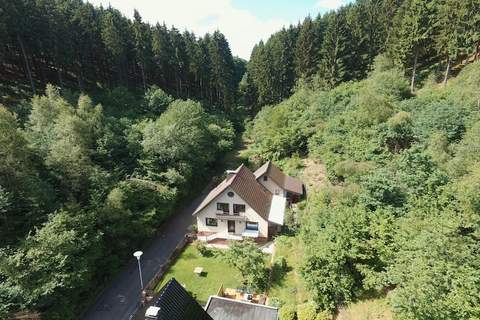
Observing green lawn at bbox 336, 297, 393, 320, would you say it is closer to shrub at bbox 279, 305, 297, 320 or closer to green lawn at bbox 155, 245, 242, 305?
shrub at bbox 279, 305, 297, 320

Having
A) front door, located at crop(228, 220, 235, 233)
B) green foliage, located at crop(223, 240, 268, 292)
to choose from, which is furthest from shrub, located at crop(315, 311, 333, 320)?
front door, located at crop(228, 220, 235, 233)

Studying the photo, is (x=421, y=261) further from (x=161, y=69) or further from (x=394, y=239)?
(x=161, y=69)

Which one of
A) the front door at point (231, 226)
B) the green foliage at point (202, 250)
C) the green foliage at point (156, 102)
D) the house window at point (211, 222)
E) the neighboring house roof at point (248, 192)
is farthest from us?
the green foliage at point (156, 102)

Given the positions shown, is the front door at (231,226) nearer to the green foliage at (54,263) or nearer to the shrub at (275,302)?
the shrub at (275,302)

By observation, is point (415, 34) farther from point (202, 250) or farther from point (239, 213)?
point (202, 250)

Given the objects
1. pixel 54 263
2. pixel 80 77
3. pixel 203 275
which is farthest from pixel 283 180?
pixel 80 77

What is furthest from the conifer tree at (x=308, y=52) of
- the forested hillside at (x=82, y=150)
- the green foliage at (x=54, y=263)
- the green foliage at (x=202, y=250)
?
the green foliage at (x=54, y=263)
